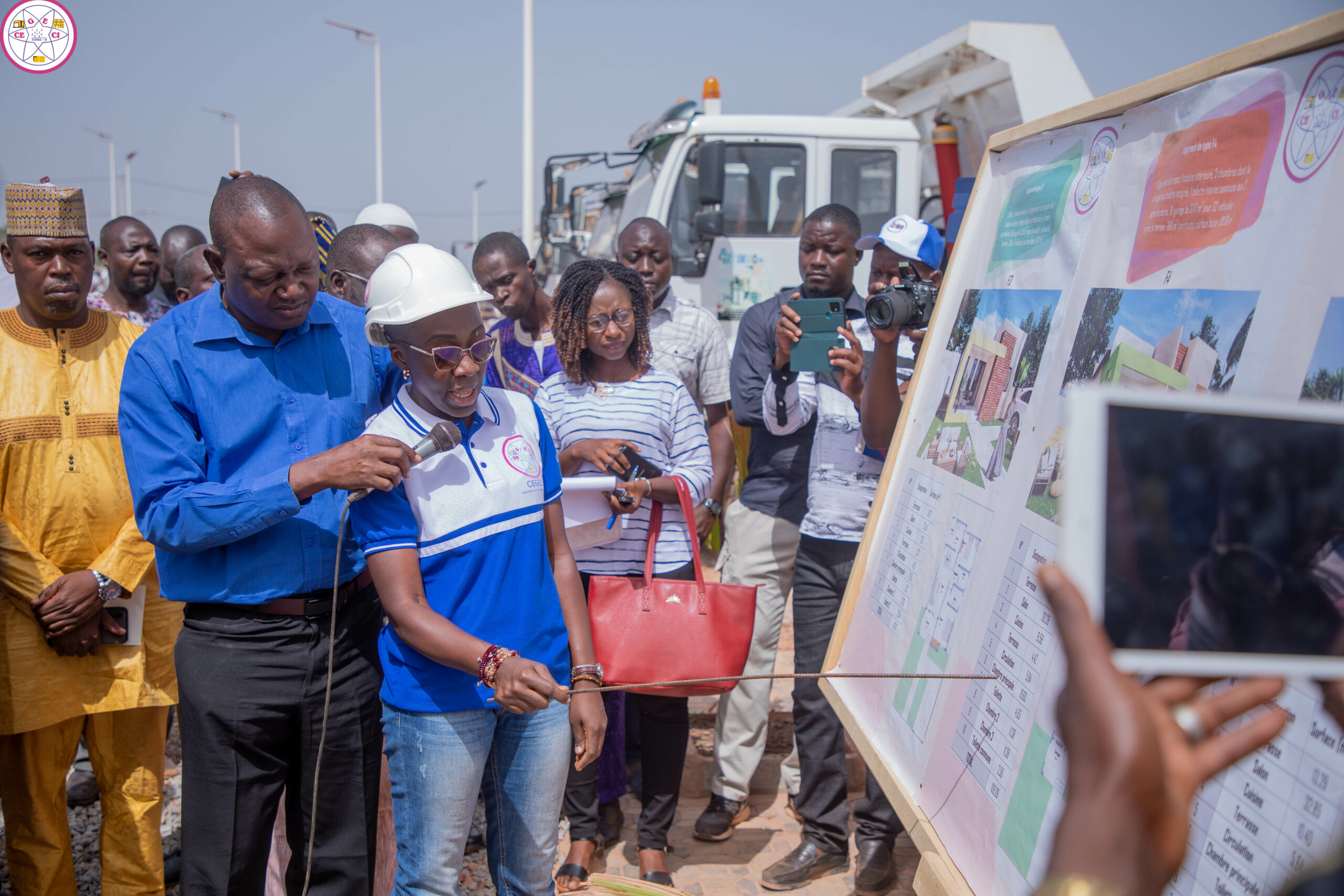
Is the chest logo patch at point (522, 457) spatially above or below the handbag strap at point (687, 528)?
above

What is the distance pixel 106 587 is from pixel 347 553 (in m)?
1.00

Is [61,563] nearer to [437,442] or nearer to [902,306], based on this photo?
[437,442]

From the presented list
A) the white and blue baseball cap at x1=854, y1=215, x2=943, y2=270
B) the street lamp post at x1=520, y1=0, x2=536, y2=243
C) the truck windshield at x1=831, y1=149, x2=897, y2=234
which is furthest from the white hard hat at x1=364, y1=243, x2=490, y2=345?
the street lamp post at x1=520, y1=0, x2=536, y2=243

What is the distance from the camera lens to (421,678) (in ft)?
6.65

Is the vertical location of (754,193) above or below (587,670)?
above

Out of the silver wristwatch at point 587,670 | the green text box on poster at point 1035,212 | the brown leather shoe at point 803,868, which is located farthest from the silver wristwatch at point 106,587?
the green text box on poster at point 1035,212

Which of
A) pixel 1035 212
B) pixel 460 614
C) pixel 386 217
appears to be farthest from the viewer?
pixel 386 217

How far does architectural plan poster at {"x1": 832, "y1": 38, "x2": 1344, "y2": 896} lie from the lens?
3.24ft

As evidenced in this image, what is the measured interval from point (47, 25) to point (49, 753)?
113 inches

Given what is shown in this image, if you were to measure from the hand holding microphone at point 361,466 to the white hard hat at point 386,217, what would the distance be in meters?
2.66

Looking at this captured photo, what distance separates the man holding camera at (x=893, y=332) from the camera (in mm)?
2635

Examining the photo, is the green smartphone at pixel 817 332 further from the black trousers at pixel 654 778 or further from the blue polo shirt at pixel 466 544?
the blue polo shirt at pixel 466 544

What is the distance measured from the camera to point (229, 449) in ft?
6.89

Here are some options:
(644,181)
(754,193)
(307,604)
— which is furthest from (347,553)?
(644,181)
